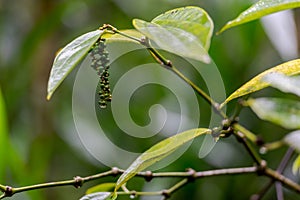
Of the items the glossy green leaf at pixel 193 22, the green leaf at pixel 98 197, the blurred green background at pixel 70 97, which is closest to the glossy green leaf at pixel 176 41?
the glossy green leaf at pixel 193 22

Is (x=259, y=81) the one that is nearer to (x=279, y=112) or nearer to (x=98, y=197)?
(x=279, y=112)

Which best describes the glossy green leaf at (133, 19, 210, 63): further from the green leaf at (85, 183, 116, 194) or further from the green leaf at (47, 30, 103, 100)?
the green leaf at (85, 183, 116, 194)

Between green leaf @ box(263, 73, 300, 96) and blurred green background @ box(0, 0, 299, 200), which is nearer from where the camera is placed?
green leaf @ box(263, 73, 300, 96)

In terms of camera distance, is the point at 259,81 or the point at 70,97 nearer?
the point at 259,81

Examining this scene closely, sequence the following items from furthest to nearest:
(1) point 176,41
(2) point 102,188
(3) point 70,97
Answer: (3) point 70,97 → (2) point 102,188 → (1) point 176,41

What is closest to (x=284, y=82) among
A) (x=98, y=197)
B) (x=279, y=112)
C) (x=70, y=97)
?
(x=279, y=112)

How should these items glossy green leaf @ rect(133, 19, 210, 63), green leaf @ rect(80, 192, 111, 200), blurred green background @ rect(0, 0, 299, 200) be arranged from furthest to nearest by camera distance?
blurred green background @ rect(0, 0, 299, 200) → green leaf @ rect(80, 192, 111, 200) → glossy green leaf @ rect(133, 19, 210, 63)

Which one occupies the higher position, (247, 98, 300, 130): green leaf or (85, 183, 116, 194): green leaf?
(247, 98, 300, 130): green leaf

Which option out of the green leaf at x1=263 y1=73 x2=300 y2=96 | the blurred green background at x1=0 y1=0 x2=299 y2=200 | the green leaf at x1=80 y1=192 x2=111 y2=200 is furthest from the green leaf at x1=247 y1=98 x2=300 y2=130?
the blurred green background at x1=0 y1=0 x2=299 y2=200
